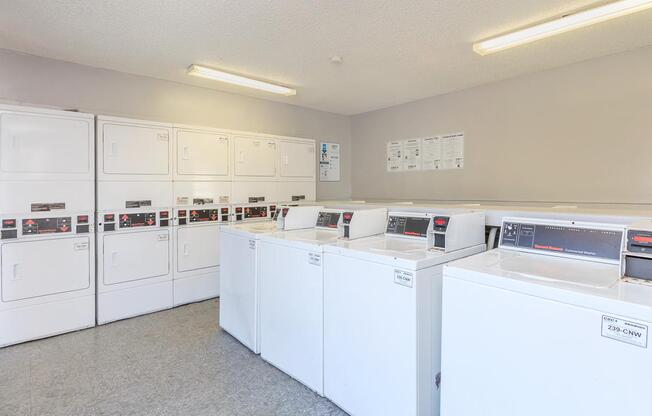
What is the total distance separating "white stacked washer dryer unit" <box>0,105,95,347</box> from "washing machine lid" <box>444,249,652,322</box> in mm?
3199

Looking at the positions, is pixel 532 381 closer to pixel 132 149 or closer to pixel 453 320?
pixel 453 320

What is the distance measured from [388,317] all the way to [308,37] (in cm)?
232

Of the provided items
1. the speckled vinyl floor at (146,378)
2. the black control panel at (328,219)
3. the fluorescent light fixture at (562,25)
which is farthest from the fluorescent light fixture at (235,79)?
the speckled vinyl floor at (146,378)

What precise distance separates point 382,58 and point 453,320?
2.64 meters

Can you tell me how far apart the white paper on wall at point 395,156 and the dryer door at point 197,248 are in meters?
2.74

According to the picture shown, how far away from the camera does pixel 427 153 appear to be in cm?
470

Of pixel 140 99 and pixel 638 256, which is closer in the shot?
pixel 638 256

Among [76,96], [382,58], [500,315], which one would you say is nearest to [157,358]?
[500,315]

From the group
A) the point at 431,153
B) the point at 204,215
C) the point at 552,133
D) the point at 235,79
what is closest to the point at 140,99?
the point at 235,79

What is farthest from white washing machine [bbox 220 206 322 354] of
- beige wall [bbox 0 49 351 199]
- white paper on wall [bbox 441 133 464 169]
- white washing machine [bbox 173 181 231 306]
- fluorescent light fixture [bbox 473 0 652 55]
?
white paper on wall [bbox 441 133 464 169]

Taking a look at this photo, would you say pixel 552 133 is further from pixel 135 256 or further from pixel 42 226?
pixel 42 226

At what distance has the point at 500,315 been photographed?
4.28ft

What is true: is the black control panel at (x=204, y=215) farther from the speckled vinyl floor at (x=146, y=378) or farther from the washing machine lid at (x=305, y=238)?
the washing machine lid at (x=305, y=238)

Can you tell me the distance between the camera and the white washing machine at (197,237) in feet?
12.1
